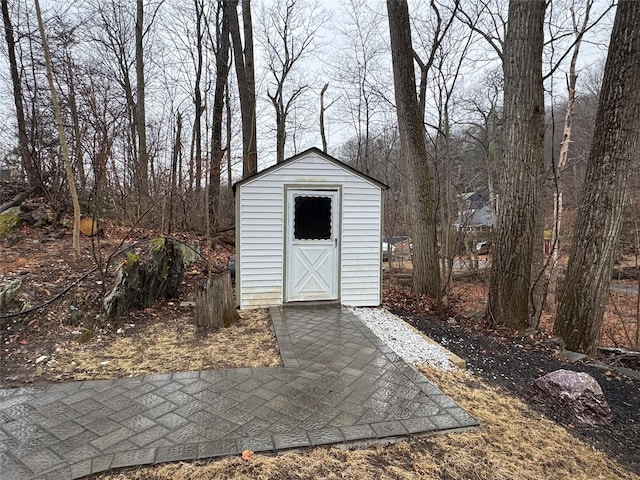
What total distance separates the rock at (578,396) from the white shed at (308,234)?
116 inches

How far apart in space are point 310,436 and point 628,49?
17.9ft

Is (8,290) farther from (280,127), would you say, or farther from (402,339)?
(280,127)

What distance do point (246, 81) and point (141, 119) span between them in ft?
10.2

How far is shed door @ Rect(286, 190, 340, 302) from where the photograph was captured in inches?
209

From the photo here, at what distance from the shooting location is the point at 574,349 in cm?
443

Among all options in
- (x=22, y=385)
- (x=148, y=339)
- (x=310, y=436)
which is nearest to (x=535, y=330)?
(x=310, y=436)

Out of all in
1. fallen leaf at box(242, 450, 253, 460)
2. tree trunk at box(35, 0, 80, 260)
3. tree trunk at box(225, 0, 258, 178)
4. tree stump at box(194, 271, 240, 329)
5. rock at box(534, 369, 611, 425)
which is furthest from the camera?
tree trunk at box(225, 0, 258, 178)

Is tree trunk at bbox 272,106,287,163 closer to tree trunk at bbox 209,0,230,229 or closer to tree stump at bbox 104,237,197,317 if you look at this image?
tree trunk at bbox 209,0,230,229

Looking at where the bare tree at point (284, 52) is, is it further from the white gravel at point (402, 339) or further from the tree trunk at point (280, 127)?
the white gravel at point (402, 339)

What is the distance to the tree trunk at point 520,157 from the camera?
187 inches

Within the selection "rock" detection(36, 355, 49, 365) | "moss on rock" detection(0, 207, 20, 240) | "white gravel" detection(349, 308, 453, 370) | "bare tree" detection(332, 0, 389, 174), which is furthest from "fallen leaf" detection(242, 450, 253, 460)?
"bare tree" detection(332, 0, 389, 174)

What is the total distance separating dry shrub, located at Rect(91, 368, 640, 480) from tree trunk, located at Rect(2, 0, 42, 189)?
762 centimetres

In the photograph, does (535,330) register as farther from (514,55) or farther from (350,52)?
(350,52)

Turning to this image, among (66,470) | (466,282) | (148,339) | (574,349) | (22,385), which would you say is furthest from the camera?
(466,282)
